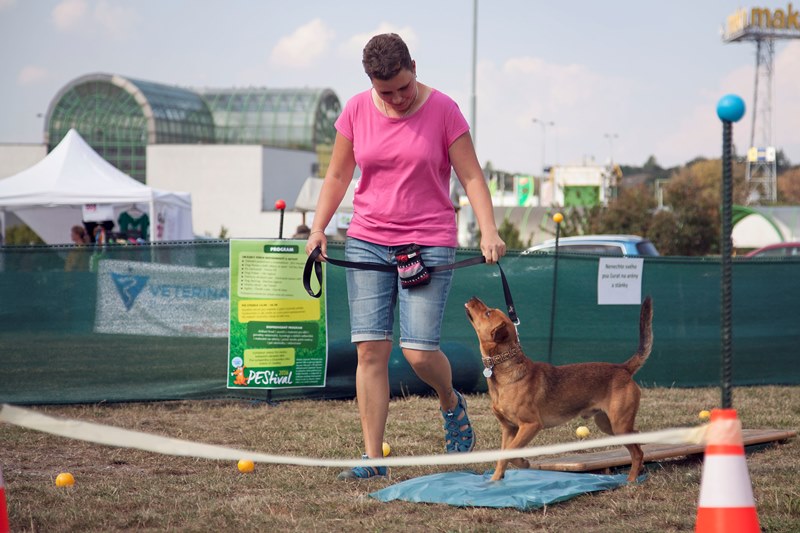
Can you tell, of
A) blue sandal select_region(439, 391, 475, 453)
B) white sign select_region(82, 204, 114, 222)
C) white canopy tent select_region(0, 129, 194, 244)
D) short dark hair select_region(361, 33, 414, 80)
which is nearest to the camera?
short dark hair select_region(361, 33, 414, 80)

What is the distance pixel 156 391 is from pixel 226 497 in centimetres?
410

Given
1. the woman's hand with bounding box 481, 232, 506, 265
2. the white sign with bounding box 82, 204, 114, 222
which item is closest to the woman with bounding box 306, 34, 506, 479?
the woman's hand with bounding box 481, 232, 506, 265

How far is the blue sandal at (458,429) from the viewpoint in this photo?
5.34 metres

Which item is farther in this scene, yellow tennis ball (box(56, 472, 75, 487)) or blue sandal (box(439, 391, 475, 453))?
blue sandal (box(439, 391, 475, 453))

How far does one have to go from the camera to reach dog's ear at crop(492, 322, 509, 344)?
4957 mm

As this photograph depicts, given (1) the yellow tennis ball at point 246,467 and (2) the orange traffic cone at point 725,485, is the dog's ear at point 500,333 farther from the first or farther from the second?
(2) the orange traffic cone at point 725,485

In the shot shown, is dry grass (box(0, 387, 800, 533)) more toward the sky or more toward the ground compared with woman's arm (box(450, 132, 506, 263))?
more toward the ground

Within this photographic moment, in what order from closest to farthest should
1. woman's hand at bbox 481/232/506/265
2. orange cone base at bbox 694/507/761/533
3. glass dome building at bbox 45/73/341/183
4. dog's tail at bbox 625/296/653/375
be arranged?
orange cone base at bbox 694/507/761/533 → woman's hand at bbox 481/232/506/265 → dog's tail at bbox 625/296/653/375 → glass dome building at bbox 45/73/341/183

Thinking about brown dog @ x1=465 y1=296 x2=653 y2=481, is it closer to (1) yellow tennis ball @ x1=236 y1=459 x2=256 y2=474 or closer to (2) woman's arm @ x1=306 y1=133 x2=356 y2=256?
(2) woman's arm @ x1=306 y1=133 x2=356 y2=256

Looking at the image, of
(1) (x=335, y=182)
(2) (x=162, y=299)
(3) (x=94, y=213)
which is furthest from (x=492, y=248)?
(3) (x=94, y=213)

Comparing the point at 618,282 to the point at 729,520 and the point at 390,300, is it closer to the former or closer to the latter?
the point at 390,300

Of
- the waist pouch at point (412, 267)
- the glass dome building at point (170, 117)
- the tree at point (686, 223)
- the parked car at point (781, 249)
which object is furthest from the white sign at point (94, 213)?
the glass dome building at point (170, 117)

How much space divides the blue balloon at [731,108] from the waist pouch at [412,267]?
1.94 m

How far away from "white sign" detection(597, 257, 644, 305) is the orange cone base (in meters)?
6.79
